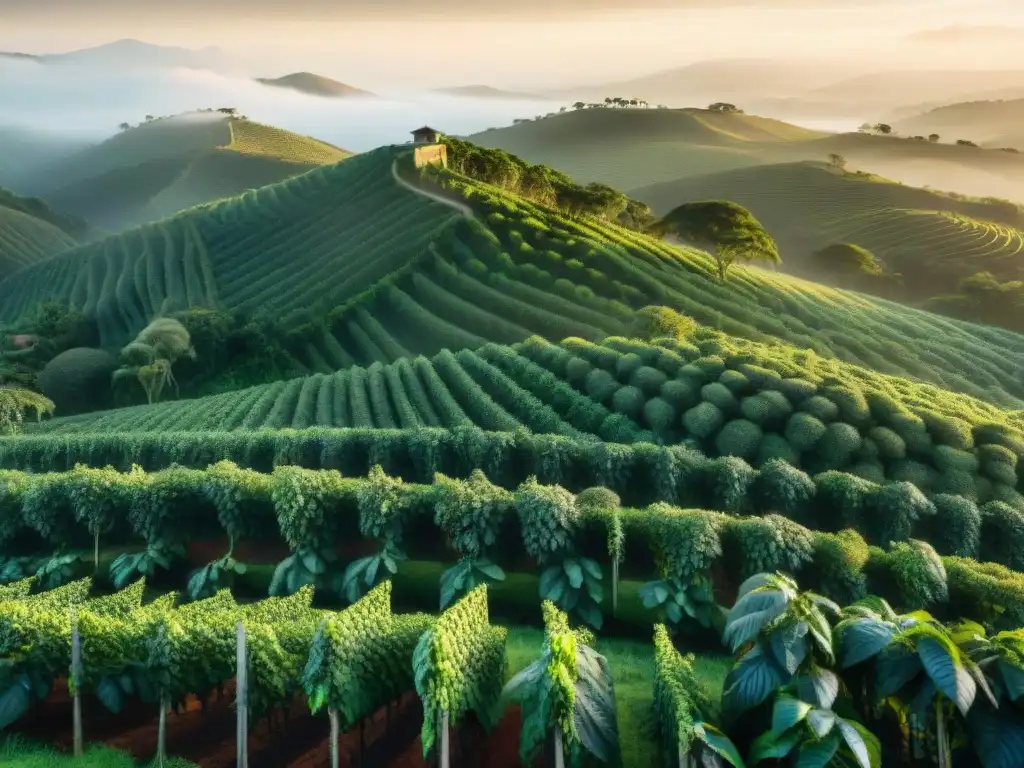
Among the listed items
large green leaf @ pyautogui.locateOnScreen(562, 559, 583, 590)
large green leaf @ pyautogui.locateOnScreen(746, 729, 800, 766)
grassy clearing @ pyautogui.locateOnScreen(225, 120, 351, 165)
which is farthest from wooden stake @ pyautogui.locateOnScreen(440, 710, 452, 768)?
grassy clearing @ pyautogui.locateOnScreen(225, 120, 351, 165)

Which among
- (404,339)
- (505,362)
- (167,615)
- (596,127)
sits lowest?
(404,339)

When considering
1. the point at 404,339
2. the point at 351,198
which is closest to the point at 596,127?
the point at 351,198

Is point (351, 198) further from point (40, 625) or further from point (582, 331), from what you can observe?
point (40, 625)

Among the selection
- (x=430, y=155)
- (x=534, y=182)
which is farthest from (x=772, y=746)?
(x=430, y=155)

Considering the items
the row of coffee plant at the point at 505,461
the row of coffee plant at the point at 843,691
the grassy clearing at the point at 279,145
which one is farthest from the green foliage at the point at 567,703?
the grassy clearing at the point at 279,145

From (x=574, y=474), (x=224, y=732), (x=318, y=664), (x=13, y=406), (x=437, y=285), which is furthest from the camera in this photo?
(x=437, y=285)

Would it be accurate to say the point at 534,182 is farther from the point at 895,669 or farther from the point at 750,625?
the point at 895,669
